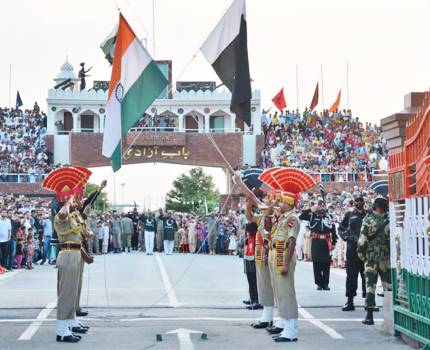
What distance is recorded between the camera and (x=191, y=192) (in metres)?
122

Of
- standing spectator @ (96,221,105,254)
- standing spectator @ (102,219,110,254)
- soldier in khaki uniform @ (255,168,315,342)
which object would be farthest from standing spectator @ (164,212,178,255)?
soldier in khaki uniform @ (255,168,315,342)

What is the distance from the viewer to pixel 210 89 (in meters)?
72.4

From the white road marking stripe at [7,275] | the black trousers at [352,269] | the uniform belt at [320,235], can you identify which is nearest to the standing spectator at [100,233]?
the white road marking stripe at [7,275]

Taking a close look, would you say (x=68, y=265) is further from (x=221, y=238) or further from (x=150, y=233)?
(x=221, y=238)

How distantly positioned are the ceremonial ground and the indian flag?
3.11 m

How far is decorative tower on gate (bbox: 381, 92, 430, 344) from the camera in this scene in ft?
37.4

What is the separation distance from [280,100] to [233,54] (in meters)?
51.3

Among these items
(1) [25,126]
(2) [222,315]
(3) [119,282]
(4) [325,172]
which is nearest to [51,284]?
(3) [119,282]

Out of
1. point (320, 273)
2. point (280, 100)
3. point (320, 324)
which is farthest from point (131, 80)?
point (280, 100)

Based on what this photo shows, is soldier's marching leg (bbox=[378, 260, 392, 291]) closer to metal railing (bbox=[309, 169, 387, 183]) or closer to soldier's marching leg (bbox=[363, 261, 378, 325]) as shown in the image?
soldier's marching leg (bbox=[363, 261, 378, 325])

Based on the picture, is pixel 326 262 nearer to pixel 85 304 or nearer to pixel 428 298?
pixel 85 304

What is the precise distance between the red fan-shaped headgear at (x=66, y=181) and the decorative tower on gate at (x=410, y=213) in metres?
4.22

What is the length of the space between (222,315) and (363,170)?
45.2 metres

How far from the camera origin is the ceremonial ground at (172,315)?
12.5 meters
